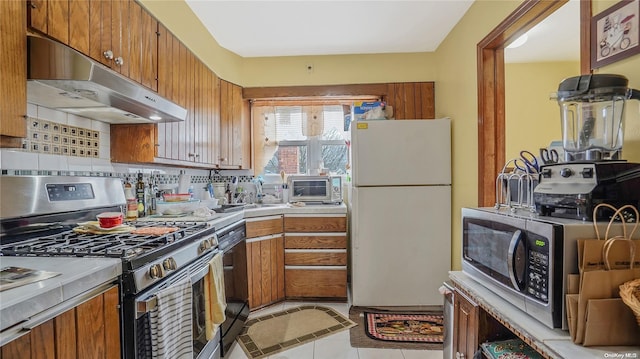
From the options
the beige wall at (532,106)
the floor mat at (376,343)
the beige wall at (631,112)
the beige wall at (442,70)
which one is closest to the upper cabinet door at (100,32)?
the beige wall at (442,70)

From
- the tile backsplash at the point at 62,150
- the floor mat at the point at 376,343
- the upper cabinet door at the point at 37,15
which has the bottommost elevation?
the floor mat at the point at 376,343

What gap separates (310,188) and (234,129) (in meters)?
0.99

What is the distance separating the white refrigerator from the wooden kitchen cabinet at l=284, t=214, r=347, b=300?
30 cm

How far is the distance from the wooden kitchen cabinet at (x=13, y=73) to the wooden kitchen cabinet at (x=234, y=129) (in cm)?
185

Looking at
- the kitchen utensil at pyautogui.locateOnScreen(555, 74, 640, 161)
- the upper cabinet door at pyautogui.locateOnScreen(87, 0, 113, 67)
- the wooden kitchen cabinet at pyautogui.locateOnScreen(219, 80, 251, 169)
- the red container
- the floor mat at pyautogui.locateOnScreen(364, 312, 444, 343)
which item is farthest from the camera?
the wooden kitchen cabinet at pyautogui.locateOnScreen(219, 80, 251, 169)

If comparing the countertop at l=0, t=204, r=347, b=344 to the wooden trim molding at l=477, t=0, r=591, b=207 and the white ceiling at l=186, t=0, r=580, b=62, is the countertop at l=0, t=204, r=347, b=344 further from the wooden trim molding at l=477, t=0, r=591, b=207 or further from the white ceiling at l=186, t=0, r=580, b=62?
the wooden trim molding at l=477, t=0, r=591, b=207

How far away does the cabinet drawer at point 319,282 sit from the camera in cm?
282

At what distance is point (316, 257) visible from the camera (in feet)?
9.27

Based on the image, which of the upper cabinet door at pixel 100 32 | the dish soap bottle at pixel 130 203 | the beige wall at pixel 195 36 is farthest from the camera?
the beige wall at pixel 195 36

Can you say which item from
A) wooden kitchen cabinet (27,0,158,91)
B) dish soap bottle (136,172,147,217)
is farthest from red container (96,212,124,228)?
wooden kitchen cabinet (27,0,158,91)

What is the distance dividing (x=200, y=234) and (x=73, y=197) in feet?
2.12

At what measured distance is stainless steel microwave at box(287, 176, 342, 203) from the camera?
3139mm

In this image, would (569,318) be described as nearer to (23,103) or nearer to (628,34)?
(628,34)

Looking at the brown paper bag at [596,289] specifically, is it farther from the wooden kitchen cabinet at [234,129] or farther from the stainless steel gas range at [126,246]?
the wooden kitchen cabinet at [234,129]
